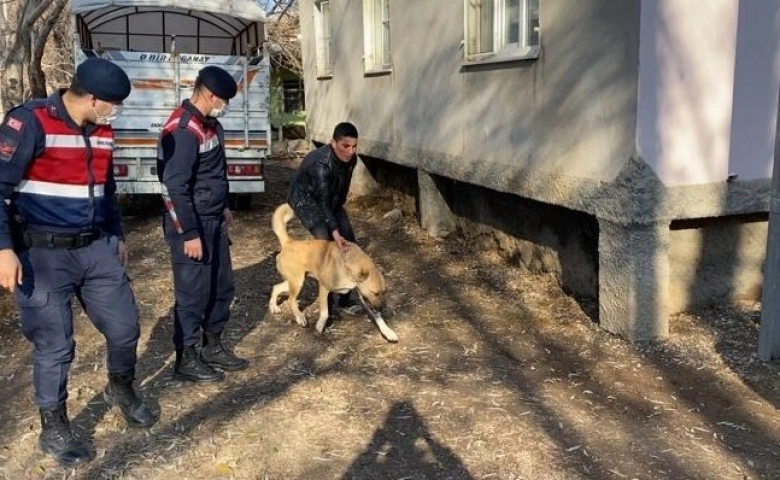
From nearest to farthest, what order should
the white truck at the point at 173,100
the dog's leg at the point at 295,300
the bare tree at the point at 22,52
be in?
→ the dog's leg at the point at 295,300 < the bare tree at the point at 22,52 < the white truck at the point at 173,100

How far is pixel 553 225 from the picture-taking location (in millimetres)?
6707

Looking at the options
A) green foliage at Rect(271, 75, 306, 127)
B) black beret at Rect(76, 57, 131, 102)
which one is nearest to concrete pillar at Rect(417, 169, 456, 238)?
black beret at Rect(76, 57, 131, 102)

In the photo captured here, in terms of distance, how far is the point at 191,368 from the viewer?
470cm

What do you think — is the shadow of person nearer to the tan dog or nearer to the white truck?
the tan dog

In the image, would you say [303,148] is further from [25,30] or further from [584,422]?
[584,422]

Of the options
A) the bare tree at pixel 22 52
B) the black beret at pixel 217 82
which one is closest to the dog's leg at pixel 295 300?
the black beret at pixel 217 82

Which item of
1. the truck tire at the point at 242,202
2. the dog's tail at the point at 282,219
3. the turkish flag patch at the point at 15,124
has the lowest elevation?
the truck tire at the point at 242,202

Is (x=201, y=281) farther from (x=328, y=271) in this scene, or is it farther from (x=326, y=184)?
(x=326, y=184)

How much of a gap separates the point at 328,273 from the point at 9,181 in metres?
2.64

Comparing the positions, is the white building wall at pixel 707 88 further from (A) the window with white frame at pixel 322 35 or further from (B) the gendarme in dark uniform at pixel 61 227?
(A) the window with white frame at pixel 322 35

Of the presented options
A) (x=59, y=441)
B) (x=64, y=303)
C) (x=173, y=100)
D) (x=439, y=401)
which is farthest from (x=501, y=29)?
(x=173, y=100)

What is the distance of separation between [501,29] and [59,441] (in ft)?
16.3

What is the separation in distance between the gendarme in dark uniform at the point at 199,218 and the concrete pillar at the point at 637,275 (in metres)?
2.64

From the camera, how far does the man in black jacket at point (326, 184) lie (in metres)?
5.52
